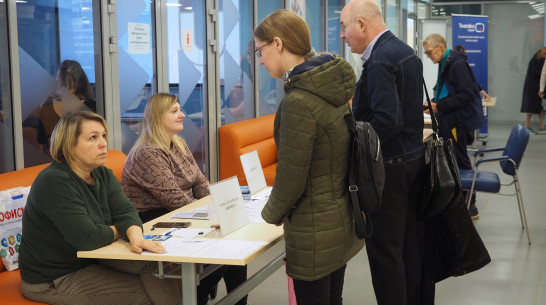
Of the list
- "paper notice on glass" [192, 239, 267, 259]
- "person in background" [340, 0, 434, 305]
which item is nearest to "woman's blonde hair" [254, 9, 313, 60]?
"person in background" [340, 0, 434, 305]

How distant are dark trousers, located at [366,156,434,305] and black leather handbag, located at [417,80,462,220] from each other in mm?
65

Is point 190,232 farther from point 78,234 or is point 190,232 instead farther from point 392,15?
point 392,15

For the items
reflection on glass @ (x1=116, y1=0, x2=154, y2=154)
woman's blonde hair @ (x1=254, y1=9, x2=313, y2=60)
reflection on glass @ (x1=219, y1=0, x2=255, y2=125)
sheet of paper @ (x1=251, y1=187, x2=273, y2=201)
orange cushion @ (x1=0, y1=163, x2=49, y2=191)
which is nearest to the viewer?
woman's blonde hair @ (x1=254, y1=9, x2=313, y2=60)

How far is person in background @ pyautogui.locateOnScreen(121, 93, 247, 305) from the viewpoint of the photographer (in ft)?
14.1

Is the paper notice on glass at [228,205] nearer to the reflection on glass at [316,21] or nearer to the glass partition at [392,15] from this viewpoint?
the reflection on glass at [316,21]

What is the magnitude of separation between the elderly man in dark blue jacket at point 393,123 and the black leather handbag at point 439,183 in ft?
0.22

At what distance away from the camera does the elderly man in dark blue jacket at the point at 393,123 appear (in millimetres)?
3516

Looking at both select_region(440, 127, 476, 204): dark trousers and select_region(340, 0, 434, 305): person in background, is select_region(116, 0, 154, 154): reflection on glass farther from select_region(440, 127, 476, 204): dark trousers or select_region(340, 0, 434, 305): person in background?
select_region(440, 127, 476, 204): dark trousers

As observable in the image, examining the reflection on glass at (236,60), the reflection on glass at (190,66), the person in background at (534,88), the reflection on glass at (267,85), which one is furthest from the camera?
the person in background at (534,88)

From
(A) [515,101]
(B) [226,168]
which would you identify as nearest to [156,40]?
(B) [226,168]

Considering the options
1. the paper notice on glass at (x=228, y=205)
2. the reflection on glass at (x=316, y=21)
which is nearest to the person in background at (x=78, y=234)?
the paper notice on glass at (x=228, y=205)

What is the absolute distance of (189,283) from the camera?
9.78ft

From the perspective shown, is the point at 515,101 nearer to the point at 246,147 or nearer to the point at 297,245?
the point at 246,147

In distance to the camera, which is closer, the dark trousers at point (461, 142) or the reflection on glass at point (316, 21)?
the dark trousers at point (461, 142)
